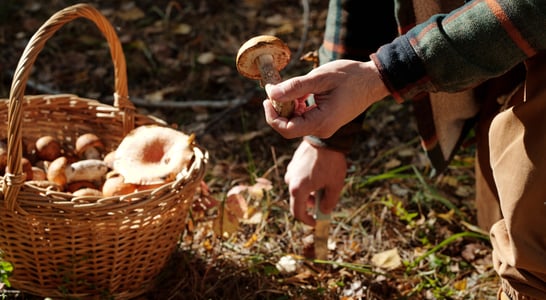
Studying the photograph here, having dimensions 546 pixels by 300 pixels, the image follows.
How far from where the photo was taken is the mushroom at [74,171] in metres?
2.02

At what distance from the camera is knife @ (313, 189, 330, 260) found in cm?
204

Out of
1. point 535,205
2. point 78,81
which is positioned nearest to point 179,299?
point 535,205

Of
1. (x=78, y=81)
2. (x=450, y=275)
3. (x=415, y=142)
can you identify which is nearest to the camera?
(x=450, y=275)

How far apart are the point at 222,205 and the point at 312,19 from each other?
80.0 inches

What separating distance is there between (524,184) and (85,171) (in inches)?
51.3

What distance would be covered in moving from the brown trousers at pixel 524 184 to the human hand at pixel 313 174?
0.49 meters

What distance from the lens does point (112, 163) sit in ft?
6.89

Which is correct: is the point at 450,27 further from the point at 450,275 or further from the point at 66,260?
the point at 66,260

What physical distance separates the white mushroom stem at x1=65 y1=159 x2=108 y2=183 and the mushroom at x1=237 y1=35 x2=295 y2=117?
705mm

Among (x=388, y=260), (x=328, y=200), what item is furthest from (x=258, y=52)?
(x=388, y=260)

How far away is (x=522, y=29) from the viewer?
4.57ft

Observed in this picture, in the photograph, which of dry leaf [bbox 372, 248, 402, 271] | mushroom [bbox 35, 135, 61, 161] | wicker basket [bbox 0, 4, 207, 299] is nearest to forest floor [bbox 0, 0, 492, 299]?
dry leaf [bbox 372, 248, 402, 271]

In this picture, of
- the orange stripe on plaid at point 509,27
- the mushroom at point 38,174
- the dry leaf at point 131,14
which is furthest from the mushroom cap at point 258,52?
the dry leaf at point 131,14

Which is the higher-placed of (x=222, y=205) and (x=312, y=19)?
(x=312, y=19)
